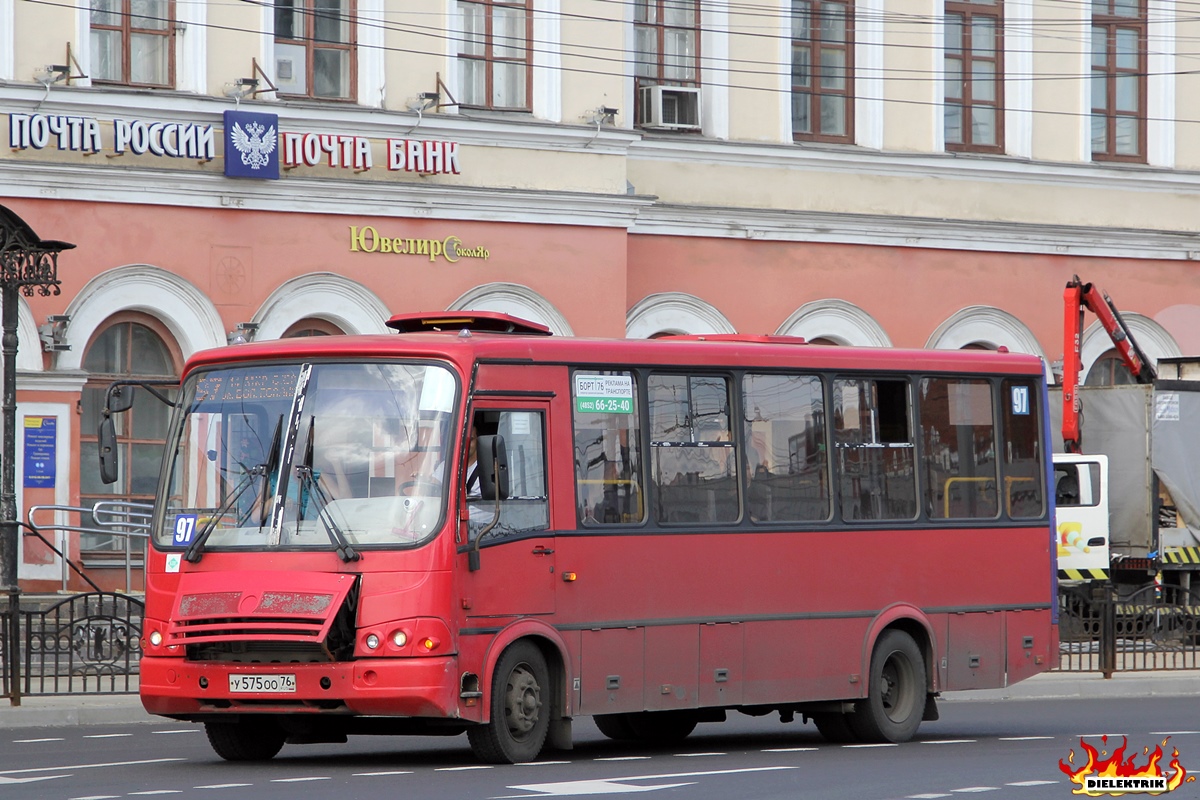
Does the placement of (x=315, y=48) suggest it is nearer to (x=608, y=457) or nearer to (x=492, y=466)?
(x=608, y=457)

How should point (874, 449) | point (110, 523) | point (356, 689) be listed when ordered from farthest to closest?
point (110, 523), point (874, 449), point (356, 689)

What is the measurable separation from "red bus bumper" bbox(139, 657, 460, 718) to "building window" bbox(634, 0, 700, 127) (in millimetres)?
18442

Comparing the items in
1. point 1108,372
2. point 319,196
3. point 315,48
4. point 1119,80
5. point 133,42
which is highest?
point 1119,80

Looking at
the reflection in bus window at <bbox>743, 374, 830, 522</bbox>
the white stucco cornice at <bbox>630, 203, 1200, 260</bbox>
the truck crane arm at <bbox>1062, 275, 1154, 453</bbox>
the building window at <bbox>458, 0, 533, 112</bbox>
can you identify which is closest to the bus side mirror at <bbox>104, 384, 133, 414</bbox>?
the reflection in bus window at <bbox>743, 374, 830, 522</bbox>

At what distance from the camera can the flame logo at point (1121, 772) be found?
11.7 meters

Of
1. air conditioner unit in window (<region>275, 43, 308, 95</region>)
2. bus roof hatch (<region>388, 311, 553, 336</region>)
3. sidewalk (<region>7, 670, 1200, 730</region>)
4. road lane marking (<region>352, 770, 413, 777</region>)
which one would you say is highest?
air conditioner unit in window (<region>275, 43, 308, 95</region>)

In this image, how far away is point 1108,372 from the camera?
109 feet

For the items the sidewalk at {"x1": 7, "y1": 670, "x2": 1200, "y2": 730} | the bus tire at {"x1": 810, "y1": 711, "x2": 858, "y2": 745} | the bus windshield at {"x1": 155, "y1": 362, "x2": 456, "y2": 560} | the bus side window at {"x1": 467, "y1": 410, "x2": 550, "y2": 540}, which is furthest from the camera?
the sidewalk at {"x1": 7, "y1": 670, "x2": 1200, "y2": 730}

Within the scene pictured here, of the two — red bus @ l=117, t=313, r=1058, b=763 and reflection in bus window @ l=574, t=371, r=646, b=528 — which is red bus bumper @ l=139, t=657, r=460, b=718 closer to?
red bus @ l=117, t=313, r=1058, b=763

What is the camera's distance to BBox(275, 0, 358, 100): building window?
2711 cm

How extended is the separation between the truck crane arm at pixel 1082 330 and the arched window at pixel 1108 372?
91 cm

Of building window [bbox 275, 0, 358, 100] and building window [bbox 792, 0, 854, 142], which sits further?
building window [bbox 792, 0, 854, 142]

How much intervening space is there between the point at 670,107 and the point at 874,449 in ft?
50.6

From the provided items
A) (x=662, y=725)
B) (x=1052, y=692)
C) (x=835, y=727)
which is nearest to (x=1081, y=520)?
(x=1052, y=692)
